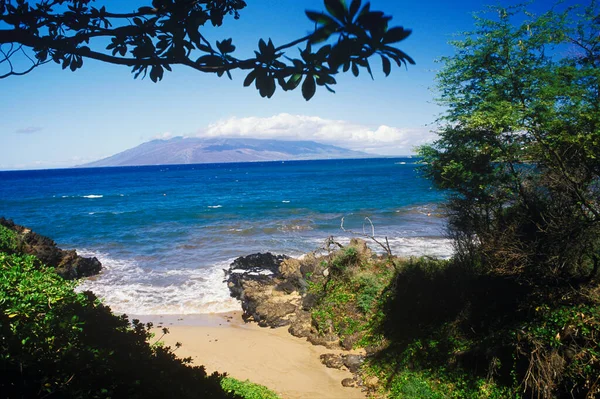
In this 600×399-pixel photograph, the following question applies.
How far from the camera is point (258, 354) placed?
1109 centimetres

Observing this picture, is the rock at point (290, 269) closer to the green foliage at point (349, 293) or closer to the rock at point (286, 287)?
the rock at point (286, 287)

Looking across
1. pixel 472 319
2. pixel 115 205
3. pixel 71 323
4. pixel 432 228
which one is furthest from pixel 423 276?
pixel 115 205

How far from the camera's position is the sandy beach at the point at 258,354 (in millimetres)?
9273

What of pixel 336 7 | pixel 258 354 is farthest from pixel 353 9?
pixel 258 354

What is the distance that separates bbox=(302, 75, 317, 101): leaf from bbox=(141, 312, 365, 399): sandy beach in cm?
865

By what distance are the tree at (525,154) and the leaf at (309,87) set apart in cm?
809

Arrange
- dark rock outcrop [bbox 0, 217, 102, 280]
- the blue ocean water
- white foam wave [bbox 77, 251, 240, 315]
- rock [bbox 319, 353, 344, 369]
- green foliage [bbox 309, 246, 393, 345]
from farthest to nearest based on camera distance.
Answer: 1. dark rock outcrop [bbox 0, 217, 102, 280]
2. the blue ocean water
3. white foam wave [bbox 77, 251, 240, 315]
4. green foliage [bbox 309, 246, 393, 345]
5. rock [bbox 319, 353, 344, 369]

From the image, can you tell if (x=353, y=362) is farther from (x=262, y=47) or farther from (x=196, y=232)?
(x=196, y=232)

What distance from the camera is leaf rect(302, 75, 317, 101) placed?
6.97 feet

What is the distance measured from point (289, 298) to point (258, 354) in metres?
4.06

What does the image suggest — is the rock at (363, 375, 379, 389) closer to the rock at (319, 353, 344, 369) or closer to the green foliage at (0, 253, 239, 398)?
the rock at (319, 353, 344, 369)

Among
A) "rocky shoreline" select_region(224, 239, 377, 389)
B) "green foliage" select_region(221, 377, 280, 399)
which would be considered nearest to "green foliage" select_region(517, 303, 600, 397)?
"rocky shoreline" select_region(224, 239, 377, 389)

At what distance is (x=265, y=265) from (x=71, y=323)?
1515cm

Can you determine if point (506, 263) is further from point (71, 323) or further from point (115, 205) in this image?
point (115, 205)
